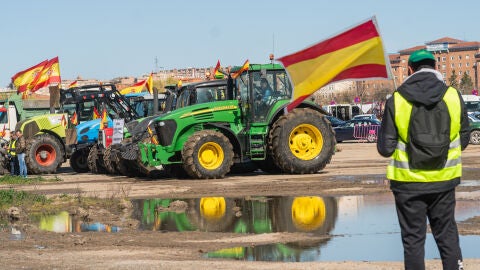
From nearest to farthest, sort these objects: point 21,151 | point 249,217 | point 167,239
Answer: point 167,239, point 249,217, point 21,151

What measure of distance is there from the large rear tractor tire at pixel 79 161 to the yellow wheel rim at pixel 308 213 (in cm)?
1391

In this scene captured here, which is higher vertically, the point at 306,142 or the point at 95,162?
the point at 306,142

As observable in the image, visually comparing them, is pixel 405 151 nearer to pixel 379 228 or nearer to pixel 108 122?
pixel 379 228

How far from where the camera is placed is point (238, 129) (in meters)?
23.0

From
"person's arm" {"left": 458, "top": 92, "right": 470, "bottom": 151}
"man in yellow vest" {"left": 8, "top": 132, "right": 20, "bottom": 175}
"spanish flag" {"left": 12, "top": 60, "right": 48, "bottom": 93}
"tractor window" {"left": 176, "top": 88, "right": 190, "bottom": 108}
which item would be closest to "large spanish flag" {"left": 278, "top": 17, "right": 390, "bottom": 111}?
"person's arm" {"left": 458, "top": 92, "right": 470, "bottom": 151}

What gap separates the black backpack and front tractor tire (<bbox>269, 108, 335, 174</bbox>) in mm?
15404

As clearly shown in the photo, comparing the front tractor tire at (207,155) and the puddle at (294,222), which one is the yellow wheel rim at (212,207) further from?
the front tractor tire at (207,155)

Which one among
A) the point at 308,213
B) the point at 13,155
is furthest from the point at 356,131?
the point at 308,213

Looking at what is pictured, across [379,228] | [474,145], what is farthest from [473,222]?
[474,145]

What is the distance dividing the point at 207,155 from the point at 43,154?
872 cm

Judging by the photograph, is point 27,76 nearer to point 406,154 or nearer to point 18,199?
point 18,199

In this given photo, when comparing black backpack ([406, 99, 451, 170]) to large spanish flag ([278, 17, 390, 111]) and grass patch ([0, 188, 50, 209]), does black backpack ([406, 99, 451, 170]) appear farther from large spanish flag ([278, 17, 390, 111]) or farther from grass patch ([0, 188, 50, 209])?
grass patch ([0, 188, 50, 209])

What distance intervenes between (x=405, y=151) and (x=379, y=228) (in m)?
5.53

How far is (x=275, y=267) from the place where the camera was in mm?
9680
